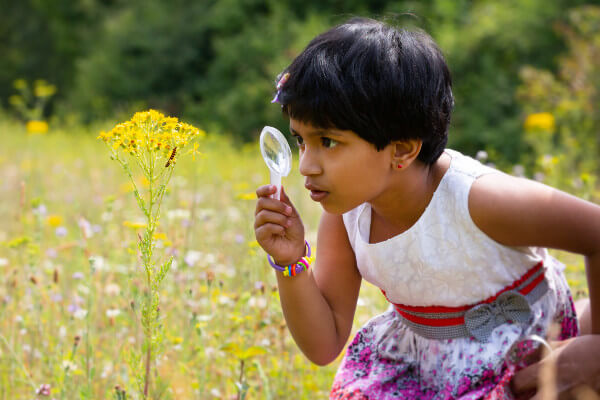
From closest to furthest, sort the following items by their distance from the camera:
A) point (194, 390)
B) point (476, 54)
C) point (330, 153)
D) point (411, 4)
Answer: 1. point (330, 153)
2. point (194, 390)
3. point (476, 54)
4. point (411, 4)

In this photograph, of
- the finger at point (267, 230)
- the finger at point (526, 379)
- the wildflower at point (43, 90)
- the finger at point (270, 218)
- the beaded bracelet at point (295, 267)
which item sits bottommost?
the finger at point (526, 379)

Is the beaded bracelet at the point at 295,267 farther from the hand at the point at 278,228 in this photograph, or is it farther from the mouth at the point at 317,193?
the mouth at the point at 317,193

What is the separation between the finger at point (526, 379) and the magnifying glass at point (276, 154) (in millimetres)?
589

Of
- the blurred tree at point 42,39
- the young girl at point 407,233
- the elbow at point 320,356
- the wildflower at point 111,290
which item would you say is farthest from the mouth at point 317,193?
the blurred tree at point 42,39

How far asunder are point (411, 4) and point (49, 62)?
911cm

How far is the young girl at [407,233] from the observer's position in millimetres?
1232

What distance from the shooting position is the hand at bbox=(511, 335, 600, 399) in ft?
4.14

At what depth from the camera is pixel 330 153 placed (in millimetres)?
1245

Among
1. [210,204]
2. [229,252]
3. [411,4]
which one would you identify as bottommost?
[229,252]

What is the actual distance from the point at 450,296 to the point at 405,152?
0.32 m

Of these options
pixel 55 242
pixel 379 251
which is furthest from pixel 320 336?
pixel 55 242

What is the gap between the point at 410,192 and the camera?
138cm

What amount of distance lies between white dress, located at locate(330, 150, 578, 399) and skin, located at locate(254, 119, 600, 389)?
1.5 inches

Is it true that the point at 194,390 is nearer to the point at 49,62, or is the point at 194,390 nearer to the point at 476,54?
the point at 476,54
